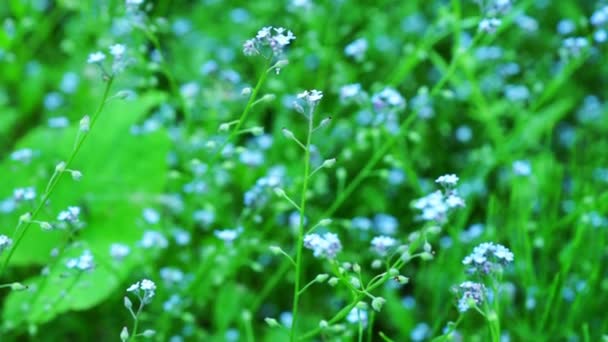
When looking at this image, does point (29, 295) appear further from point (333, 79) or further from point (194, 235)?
point (333, 79)

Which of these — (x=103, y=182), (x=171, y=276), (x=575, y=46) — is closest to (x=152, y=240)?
(x=171, y=276)

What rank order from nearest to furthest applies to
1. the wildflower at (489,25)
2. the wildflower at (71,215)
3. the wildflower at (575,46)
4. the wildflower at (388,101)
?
the wildflower at (71,215) < the wildflower at (489,25) < the wildflower at (388,101) < the wildflower at (575,46)

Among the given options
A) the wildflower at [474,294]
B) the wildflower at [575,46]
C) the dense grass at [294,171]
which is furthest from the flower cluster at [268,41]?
the wildflower at [575,46]

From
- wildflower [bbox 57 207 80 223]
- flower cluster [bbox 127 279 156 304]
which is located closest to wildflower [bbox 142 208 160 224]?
wildflower [bbox 57 207 80 223]

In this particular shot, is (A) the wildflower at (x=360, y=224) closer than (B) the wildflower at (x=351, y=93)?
No

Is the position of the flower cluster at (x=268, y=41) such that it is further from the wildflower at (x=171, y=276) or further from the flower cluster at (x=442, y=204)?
the wildflower at (x=171, y=276)

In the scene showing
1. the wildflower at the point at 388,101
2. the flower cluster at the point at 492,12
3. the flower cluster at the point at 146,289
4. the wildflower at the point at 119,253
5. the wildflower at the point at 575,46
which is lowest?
the flower cluster at the point at 146,289
